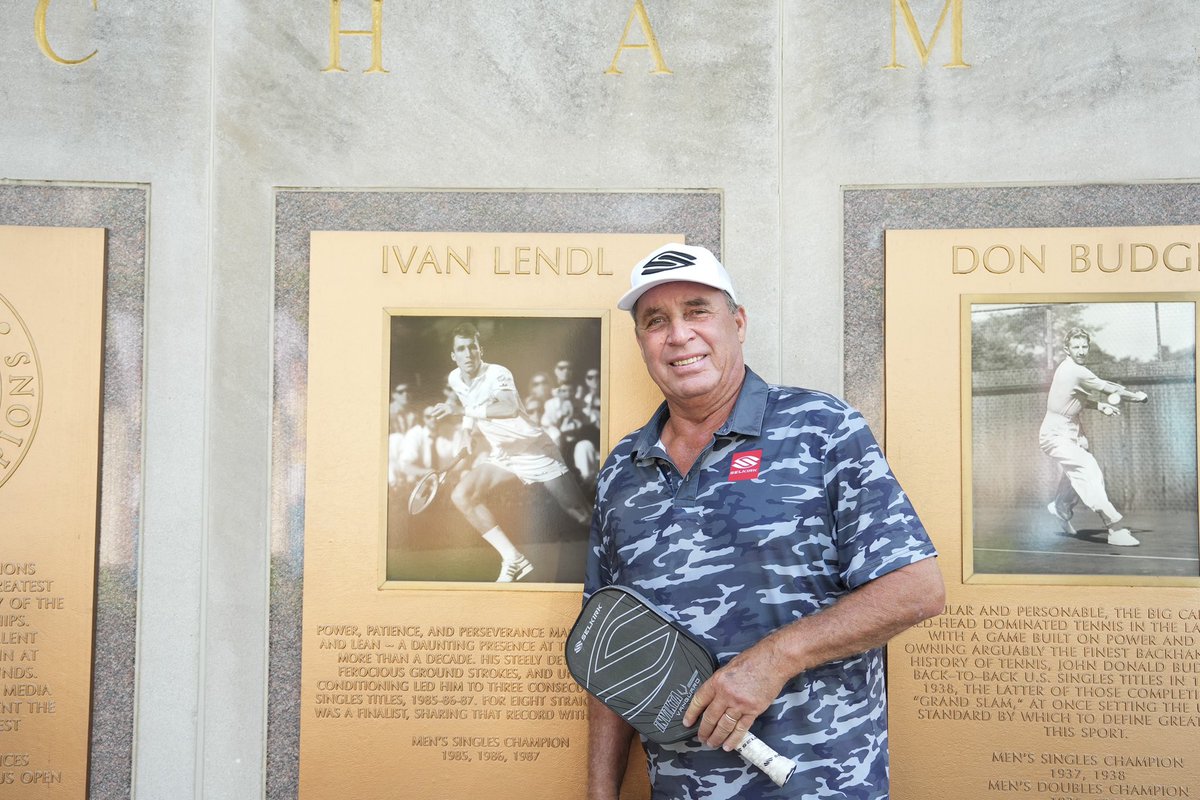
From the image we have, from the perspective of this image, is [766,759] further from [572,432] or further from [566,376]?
[566,376]

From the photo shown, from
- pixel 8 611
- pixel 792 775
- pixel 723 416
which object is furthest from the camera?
pixel 8 611

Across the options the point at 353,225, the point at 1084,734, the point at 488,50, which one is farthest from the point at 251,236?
the point at 1084,734

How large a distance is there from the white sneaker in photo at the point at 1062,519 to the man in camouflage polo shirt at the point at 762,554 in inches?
44.7

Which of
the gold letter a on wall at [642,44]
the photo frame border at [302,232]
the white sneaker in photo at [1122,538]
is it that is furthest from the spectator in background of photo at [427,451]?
the white sneaker in photo at [1122,538]

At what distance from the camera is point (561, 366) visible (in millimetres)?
3371

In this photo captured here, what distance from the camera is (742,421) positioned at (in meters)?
2.55

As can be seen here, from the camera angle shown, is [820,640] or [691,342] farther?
[691,342]

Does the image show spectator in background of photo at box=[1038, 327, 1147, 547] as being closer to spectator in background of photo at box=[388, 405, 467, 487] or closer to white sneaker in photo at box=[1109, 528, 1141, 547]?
white sneaker in photo at box=[1109, 528, 1141, 547]

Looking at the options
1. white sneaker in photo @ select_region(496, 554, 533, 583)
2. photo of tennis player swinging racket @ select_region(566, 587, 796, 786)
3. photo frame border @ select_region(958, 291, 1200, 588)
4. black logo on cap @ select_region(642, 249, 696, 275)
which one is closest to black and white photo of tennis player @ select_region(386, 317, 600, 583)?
white sneaker in photo @ select_region(496, 554, 533, 583)

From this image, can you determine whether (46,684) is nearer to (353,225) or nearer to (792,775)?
(353,225)

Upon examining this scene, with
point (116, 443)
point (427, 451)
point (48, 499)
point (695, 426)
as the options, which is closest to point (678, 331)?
point (695, 426)

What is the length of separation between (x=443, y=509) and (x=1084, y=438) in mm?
2425

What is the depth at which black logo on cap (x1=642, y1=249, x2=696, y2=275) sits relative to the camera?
2.67 metres

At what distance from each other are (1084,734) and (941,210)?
2.00 m
